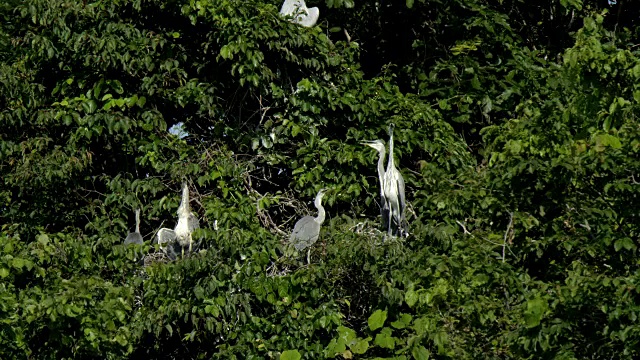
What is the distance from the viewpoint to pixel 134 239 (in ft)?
26.0

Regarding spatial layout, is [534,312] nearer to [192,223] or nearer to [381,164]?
[381,164]

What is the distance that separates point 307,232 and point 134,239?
1.18 metres

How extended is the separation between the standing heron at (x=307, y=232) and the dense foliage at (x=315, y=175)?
0.11m

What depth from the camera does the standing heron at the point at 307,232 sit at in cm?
747

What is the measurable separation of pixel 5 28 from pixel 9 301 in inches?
115

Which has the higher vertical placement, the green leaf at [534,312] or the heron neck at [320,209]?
the green leaf at [534,312]

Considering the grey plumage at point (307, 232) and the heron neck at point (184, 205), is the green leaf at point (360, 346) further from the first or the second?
the heron neck at point (184, 205)

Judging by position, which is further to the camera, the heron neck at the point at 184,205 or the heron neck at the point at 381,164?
the heron neck at the point at 184,205

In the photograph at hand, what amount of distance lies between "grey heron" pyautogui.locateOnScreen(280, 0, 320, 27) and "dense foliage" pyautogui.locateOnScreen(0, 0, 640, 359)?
19 cm

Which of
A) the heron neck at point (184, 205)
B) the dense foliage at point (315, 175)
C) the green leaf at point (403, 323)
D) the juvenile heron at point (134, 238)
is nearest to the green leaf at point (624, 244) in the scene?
the dense foliage at point (315, 175)

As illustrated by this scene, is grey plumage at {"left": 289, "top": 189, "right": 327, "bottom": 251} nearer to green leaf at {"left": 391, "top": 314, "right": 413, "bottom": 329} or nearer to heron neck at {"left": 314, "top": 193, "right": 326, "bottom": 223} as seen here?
heron neck at {"left": 314, "top": 193, "right": 326, "bottom": 223}

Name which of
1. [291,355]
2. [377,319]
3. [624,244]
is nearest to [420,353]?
[377,319]

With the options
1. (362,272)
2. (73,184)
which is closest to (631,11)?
(362,272)

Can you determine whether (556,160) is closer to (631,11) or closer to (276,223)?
(276,223)
